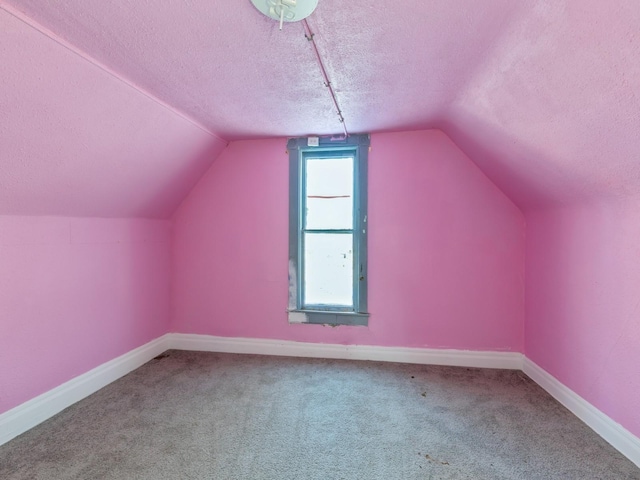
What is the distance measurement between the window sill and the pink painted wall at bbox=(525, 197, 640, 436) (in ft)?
4.73

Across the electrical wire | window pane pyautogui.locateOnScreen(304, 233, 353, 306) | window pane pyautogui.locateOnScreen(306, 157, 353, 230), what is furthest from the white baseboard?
the electrical wire

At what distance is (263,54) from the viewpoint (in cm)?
153

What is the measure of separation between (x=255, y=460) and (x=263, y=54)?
83.7 inches

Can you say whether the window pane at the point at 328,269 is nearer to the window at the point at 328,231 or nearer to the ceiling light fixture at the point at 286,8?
the window at the point at 328,231

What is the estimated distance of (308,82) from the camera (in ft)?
6.00

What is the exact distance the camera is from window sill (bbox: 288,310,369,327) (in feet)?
9.34

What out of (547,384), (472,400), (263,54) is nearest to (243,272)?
(263,54)

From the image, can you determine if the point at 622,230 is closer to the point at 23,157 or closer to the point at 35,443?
the point at 23,157

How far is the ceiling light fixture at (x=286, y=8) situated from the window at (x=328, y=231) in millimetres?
1613

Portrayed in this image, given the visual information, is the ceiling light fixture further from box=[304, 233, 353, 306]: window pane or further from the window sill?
the window sill

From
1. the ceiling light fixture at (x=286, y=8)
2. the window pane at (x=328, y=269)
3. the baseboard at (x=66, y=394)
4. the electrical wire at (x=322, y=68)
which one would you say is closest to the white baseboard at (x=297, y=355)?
the baseboard at (x=66, y=394)

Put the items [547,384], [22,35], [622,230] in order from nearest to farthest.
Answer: [22,35] < [622,230] < [547,384]

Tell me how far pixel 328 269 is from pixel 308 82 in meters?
1.74

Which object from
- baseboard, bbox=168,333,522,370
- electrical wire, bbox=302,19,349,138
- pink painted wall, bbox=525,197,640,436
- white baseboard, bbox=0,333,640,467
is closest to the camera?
electrical wire, bbox=302,19,349,138
